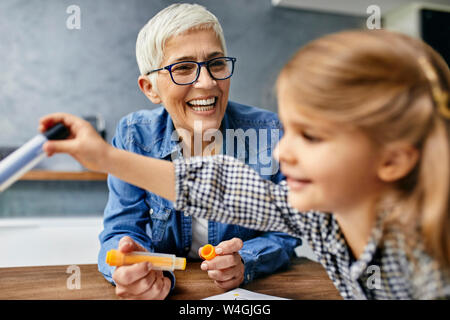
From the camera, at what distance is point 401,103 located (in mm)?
401

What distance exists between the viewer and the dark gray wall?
664 mm

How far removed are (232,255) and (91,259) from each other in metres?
0.28

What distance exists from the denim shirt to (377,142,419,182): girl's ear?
315 millimetres

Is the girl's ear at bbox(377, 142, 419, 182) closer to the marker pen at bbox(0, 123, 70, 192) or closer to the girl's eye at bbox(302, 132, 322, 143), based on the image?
the girl's eye at bbox(302, 132, 322, 143)

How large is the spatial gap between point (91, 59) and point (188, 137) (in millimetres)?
221

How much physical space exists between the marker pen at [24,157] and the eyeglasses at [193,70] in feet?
0.88

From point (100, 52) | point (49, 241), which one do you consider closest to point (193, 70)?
point (100, 52)

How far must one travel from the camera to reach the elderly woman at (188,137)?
664 mm

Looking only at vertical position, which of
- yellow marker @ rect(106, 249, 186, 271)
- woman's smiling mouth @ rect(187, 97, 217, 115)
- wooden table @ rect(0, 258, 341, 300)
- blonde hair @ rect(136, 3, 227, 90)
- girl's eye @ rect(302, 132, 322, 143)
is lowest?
wooden table @ rect(0, 258, 341, 300)

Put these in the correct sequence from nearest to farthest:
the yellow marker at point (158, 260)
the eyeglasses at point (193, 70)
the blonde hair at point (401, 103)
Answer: the blonde hair at point (401, 103)
the yellow marker at point (158, 260)
the eyeglasses at point (193, 70)
